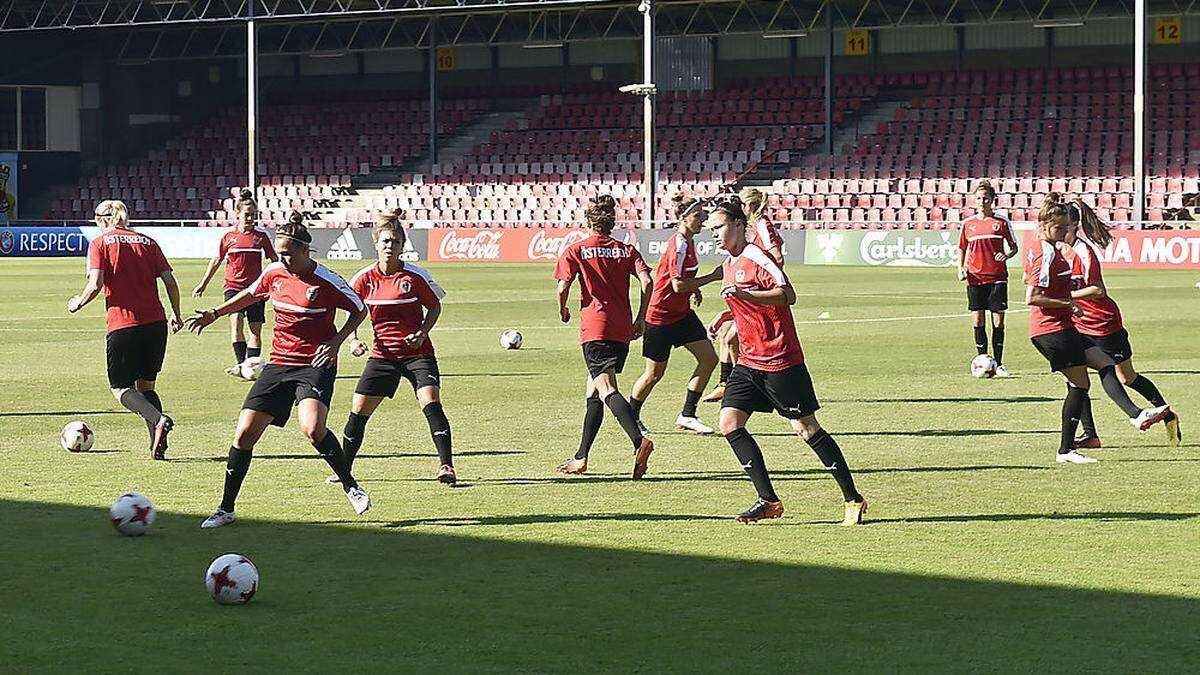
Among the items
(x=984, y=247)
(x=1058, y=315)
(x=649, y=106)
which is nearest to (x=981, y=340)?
(x=984, y=247)

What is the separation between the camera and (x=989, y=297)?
19.5 meters

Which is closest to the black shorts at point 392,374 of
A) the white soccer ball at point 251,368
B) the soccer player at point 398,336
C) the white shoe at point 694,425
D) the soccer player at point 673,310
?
the soccer player at point 398,336

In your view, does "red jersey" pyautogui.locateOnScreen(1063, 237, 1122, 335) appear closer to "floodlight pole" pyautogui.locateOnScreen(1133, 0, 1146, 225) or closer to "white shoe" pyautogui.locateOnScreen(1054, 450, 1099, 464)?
"white shoe" pyautogui.locateOnScreen(1054, 450, 1099, 464)

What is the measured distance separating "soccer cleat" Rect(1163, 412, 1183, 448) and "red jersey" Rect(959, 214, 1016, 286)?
20.1ft

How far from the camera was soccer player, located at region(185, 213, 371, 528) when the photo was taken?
10141 mm

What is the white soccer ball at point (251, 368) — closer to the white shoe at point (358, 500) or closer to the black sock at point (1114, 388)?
the white shoe at point (358, 500)

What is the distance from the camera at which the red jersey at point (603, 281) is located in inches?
489

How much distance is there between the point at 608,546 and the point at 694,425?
5.16 meters

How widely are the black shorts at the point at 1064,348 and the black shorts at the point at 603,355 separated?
9.35 feet

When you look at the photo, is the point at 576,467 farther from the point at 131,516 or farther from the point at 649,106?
the point at 649,106

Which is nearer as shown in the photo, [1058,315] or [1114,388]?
[1058,315]

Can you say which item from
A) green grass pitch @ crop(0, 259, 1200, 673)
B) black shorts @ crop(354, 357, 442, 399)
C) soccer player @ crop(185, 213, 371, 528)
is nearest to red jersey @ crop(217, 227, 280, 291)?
green grass pitch @ crop(0, 259, 1200, 673)

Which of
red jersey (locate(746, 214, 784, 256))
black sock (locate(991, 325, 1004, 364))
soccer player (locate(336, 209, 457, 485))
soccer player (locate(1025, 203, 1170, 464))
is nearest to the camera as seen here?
soccer player (locate(336, 209, 457, 485))

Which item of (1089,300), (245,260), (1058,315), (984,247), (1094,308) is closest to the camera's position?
(1058,315)
